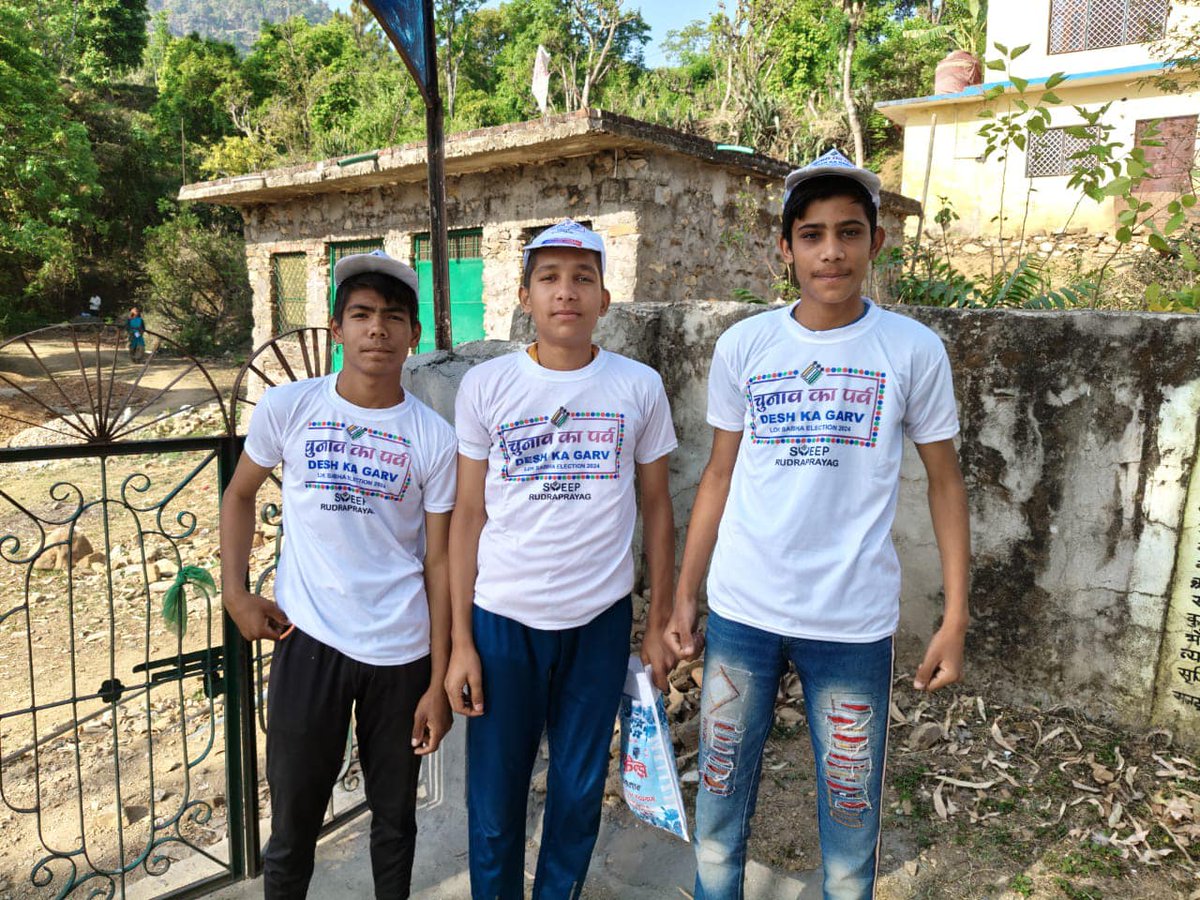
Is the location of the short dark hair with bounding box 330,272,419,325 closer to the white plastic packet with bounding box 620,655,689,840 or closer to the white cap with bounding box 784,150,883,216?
the white cap with bounding box 784,150,883,216

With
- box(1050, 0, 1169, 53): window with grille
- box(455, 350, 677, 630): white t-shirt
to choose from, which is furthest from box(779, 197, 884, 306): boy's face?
box(1050, 0, 1169, 53): window with grille

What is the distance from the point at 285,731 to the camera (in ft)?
6.31

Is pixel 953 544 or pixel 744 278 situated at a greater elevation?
pixel 744 278

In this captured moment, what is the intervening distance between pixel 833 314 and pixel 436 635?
120cm

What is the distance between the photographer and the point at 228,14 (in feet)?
572

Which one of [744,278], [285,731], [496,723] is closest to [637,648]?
[496,723]

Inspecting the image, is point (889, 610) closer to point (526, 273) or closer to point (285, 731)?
point (526, 273)

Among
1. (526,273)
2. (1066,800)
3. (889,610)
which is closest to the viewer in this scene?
(889,610)

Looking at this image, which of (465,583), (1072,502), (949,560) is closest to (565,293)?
(465,583)

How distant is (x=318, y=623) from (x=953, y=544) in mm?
1462

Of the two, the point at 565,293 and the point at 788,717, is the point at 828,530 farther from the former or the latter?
the point at 788,717

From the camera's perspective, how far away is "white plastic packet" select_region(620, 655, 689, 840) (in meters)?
1.94

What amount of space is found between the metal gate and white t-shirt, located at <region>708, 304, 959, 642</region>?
1.50 meters

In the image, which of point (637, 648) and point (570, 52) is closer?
point (637, 648)
